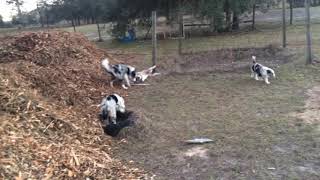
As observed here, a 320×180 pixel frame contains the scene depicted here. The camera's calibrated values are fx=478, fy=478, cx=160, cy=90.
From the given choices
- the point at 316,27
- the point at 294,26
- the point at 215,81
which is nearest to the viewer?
the point at 215,81

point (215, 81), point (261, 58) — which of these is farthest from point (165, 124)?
point (261, 58)

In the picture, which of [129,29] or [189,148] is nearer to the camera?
[189,148]

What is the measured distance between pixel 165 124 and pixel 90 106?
1771 millimetres

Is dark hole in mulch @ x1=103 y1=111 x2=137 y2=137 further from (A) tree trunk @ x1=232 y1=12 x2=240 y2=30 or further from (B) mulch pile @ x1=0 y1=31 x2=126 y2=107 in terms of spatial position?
(A) tree trunk @ x1=232 y1=12 x2=240 y2=30

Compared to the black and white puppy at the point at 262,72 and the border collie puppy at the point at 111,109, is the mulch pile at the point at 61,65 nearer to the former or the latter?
the border collie puppy at the point at 111,109

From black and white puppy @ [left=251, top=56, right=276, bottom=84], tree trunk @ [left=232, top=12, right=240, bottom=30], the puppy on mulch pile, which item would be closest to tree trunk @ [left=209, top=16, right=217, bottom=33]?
tree trunk @ [left=232, top=12, right=240, bottom=30]

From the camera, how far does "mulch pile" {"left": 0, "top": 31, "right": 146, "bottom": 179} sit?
5262mm

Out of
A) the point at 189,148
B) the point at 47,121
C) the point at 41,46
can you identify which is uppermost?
the point at 41,46

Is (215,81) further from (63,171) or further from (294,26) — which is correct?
(294,26)

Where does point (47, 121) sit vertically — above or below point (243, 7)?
below

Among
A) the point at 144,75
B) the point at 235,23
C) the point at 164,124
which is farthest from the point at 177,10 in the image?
the point at 164,124

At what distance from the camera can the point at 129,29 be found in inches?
908

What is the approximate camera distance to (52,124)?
21.8 feet

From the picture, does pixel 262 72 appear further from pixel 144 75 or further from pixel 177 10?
pixel 177 10
